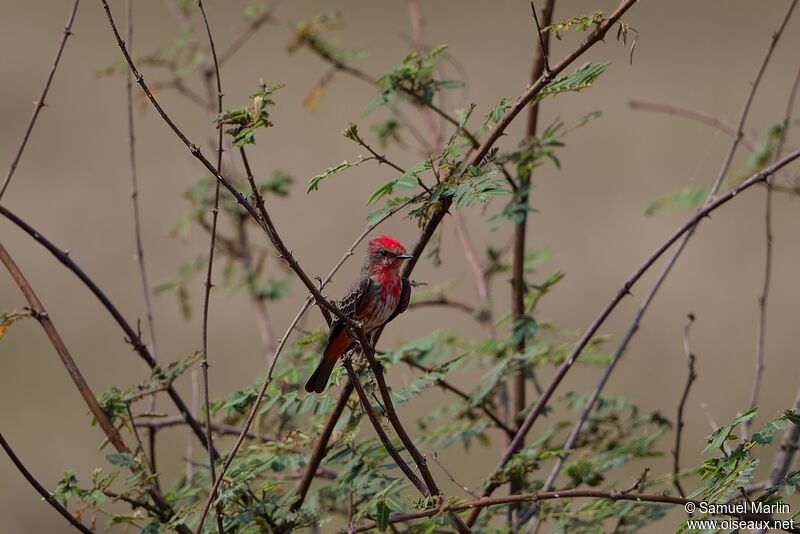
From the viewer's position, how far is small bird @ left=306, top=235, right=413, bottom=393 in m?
3.55

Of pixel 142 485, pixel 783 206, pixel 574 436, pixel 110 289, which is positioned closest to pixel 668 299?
pixel 783 206

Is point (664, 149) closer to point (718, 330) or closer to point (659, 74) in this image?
point (659, 74)

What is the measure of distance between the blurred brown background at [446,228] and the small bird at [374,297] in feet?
12.3

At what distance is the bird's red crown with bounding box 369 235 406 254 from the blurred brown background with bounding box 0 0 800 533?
372 cm

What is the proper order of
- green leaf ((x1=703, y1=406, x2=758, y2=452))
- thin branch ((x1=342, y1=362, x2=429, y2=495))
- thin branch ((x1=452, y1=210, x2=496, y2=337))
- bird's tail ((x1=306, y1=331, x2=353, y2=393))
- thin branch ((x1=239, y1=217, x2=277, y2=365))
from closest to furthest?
green leaf ((x1=703, y1=406, x2=758, y2=452))
thin branch ((x1=342, y1=362, x2=429, y2=495))
bird's tail ((x1=306, y1=331, x2=353, y2=393))
thin branch ((x1=452, y1=210, x2=496, y2=337))
thin branch ((x1=239, y1=217, x2=277, y2=365))

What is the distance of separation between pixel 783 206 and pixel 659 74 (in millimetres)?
1980

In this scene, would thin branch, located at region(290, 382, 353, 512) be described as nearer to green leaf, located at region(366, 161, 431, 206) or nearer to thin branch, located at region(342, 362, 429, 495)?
thin branch, located at region(342, 362, 429, 495)

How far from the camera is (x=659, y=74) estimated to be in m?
10.6

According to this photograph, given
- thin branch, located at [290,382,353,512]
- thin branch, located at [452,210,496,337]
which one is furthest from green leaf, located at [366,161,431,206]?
thin branch, located at [452,210,496,337]

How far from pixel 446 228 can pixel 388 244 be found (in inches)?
155

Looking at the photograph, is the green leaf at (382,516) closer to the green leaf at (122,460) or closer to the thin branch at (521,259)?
the green leaf at (122,460)

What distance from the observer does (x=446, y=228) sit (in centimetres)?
795

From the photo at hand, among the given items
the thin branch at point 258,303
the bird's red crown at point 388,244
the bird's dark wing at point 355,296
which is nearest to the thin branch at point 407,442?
the bird's dark wing at point 355,296

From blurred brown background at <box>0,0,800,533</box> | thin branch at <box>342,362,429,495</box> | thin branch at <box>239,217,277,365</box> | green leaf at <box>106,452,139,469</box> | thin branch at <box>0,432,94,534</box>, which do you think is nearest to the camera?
thin branch at <box>342,362,429,495</box>
